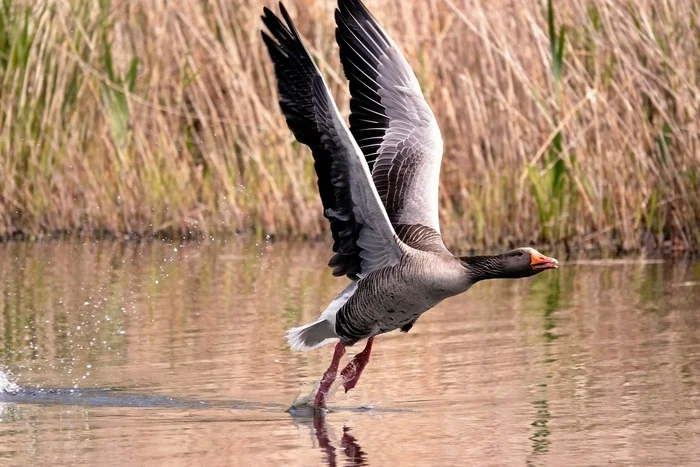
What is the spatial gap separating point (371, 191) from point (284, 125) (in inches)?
267

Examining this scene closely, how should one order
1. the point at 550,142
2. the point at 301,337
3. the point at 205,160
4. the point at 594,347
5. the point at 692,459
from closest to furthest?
the point at 692,459 < the point at 301,337 < the point at 594,347 < the point at 550,142 < the point at 205,160

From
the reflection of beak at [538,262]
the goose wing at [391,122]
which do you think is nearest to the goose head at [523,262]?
the reflection of beak at [538,262]

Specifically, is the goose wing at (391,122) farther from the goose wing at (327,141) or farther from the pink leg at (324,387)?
the pink leg at (324,387)

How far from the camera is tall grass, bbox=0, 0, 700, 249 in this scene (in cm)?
1246

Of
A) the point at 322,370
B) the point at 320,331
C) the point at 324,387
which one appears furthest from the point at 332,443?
the point at 322,370

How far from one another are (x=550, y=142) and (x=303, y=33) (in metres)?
3.29

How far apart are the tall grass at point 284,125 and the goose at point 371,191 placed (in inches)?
139

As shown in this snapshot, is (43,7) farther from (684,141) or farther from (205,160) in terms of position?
(684,141)

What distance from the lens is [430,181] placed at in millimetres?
8539

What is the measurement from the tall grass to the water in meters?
0.73

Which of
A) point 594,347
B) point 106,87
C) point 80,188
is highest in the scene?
point 106,87

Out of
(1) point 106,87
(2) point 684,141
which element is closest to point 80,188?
(1) point 106,87

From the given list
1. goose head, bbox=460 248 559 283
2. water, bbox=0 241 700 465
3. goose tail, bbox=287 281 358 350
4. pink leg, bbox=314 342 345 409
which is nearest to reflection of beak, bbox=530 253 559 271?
goose head, bbox=460 248 559 283

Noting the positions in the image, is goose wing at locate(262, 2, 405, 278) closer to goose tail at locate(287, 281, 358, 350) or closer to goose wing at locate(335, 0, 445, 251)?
goose tail at locate(287, 281, 358, 350)
